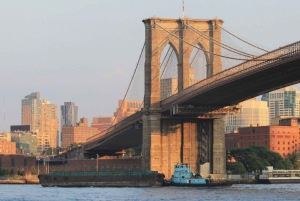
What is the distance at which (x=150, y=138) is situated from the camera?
98.5 metres

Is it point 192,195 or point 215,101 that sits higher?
point 215,101

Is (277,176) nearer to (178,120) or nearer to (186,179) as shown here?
(178,120)

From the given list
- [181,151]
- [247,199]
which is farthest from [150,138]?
[247,199]

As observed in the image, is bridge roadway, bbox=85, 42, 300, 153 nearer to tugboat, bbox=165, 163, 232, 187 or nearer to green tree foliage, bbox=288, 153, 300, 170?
tugboat, bbox=165, 163, 232, 187

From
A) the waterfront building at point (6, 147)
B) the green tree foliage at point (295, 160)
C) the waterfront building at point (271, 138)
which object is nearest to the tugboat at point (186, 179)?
the green tree foliage at point (295, 160)

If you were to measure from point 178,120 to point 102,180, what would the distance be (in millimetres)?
10724

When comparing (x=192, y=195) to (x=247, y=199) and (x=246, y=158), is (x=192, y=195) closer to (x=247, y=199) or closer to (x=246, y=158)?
(x=247, y=199)

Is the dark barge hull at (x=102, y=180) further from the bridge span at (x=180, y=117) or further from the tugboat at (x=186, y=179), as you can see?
the bridge span at (x=180, y=117)

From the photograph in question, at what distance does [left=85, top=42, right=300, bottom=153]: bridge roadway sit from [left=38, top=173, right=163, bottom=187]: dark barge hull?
6.64 meters

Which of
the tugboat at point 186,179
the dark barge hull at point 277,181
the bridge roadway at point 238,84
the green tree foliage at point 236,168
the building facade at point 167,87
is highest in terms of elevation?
the building facade at point 167,87

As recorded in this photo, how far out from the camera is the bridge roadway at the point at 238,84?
75125 mm

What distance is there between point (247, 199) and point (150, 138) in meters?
27.8

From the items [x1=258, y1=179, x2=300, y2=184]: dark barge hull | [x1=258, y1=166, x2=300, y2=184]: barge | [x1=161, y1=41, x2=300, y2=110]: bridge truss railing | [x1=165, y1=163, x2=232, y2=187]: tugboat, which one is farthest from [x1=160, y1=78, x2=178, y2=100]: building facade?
[x1=258, y1=166, x2=300, y2=184]: barge

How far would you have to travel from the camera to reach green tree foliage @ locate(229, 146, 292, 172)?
13488 cm
